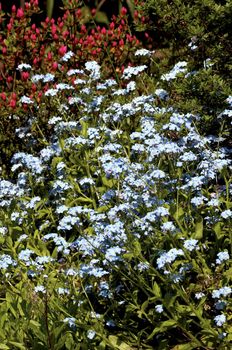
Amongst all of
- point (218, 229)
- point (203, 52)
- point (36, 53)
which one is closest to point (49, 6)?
point (36, 53)

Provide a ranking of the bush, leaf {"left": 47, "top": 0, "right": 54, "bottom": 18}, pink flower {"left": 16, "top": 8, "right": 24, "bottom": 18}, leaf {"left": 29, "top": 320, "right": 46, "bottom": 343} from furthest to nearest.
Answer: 1. leaf {"left": 47, "top": 0, "right": 54, "bottom": 18}
2. pink flower {"left": 16, "top": 8, "right": 24, "bottom": 18}
3. the bush
4. leaf {"left": 29, "top": 320, "right": 46, "bottom": 343}

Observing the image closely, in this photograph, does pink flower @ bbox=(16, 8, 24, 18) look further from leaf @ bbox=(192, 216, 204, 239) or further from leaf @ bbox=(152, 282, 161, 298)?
leaf @ bbox=(152, 282, 161, 298)

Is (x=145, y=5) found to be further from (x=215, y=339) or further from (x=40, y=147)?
(x=215, y=339)

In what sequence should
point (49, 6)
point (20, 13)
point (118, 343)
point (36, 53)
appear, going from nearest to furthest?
point (118, 343)
point (20, 13)
point (36, 53)
point (49, 6)

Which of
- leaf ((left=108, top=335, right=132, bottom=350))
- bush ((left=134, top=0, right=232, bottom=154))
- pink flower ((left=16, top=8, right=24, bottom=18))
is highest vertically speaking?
pink flower ((left=16, top=8, right=24, bottom=18))

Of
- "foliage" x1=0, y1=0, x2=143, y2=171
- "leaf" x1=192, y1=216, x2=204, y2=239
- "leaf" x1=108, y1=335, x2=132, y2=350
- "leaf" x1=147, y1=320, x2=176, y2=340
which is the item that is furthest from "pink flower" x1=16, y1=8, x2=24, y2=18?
"leaf" x1=147, y1=320, x2=176, y2=340

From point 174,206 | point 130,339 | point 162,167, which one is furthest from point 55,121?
point 130,339

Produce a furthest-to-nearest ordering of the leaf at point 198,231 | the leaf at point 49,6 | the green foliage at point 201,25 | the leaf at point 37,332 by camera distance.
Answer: the leaf at point 49,6, the green foliage at point 201,25, the leaf at point 198,231, the leaf at point 37,332

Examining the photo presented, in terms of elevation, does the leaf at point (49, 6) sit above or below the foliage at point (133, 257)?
above

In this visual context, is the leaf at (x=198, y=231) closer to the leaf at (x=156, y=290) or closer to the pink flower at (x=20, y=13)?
the leaf at (x=156, y=290)

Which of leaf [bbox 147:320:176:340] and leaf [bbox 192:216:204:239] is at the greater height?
leaf [bbox 192:216:204:239]

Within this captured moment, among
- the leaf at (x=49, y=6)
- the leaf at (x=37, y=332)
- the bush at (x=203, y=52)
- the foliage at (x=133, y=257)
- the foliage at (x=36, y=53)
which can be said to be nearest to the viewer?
the leaf at (x=37, y=332)

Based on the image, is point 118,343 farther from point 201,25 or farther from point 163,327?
point 201,25

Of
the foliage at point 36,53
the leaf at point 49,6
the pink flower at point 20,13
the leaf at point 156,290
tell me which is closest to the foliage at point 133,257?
the leaf at point 156,290
